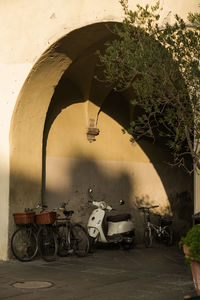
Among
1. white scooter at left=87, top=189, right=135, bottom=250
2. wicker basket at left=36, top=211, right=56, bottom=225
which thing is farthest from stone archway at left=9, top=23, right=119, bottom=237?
white scooter at left=87, top=189, right=135, bottom=250

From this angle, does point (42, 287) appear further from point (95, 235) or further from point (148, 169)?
point (148, 169)

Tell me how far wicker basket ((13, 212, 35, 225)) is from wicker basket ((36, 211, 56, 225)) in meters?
0.11

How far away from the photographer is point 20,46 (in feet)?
30.8

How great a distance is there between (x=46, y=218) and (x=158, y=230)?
392cm

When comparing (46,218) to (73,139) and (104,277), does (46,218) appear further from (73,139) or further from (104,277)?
(73,139)

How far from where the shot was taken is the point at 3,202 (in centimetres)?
934

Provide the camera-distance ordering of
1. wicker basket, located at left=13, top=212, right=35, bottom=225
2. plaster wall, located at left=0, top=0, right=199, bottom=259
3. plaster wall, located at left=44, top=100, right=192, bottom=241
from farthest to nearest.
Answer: plaster wall, located at left=44, top=100, right=192, bottom=241 → wicker basket, located at left=13, top=212, right=35, bottom=225 → plaster wall, located at left=0, top=0, right=199, bottom=259

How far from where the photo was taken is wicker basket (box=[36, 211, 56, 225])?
907cm

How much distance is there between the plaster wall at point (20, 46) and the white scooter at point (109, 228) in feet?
5.58

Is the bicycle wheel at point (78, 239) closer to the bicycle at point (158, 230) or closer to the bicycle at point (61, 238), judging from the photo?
the bicycle at point (61, 238)

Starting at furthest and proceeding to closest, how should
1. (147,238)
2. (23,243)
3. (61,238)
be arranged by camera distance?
(147,238)
(61,238)
(23,243)

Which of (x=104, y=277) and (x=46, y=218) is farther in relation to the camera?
(x=46, y=218)

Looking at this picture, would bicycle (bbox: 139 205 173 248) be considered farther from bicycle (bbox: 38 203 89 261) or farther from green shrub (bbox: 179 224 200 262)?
green shrub (bbox: 179 224 200 262)

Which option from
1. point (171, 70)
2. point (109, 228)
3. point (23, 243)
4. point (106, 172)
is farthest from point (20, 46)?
point (171, 70)
